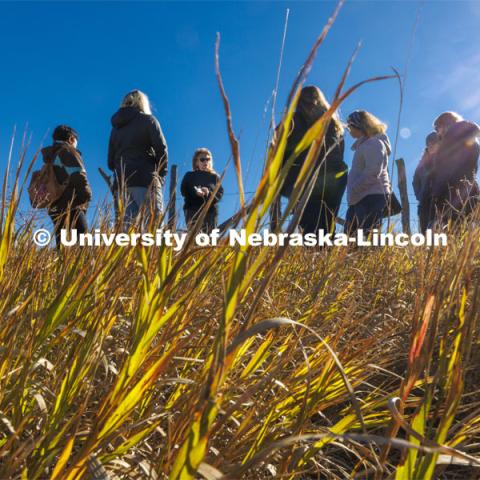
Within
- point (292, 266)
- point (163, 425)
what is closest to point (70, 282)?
point (163, 425)

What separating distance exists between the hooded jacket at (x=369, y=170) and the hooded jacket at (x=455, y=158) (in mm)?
409

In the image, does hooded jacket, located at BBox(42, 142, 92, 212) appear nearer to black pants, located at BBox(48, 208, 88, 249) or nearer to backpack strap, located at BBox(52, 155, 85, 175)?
backpack strap, located at BBox(52, 155, 85, 175)

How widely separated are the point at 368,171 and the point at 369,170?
1 cm

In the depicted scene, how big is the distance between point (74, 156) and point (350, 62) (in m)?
2.93

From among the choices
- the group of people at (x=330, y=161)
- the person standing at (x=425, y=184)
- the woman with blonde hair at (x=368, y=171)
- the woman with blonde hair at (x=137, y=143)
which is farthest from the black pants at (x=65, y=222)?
the person standing at (x=425, y=184)

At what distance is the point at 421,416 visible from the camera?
0.52m

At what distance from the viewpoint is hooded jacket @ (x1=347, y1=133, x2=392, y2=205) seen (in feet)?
11.3

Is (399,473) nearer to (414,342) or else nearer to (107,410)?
(414,342)

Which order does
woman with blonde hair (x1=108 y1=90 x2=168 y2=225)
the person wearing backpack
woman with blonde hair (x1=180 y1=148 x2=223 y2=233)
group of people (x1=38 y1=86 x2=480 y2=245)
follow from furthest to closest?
1. woman with blonde hair (x1=180 y1=148 x2=223 y2=233)
2. woman with blonde hair (x1=108 y1=90 x2=168 y2=225)
3. group of people (x1=38 y1=86 x2=480 y2=245)
4. the person wearing backpack

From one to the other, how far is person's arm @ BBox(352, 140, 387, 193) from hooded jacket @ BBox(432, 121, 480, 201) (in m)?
0.45

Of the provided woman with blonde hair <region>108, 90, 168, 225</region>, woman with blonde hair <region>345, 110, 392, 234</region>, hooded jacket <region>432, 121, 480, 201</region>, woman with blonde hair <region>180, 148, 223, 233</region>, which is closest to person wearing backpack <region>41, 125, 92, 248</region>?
woman with blonde hair <region>108, 90, 168, 225</region>

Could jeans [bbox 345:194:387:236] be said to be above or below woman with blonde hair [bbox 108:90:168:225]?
below

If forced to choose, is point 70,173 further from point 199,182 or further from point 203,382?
point 203,382

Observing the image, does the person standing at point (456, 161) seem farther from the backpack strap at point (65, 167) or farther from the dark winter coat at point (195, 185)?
the backpack strap at point (65, 167)
